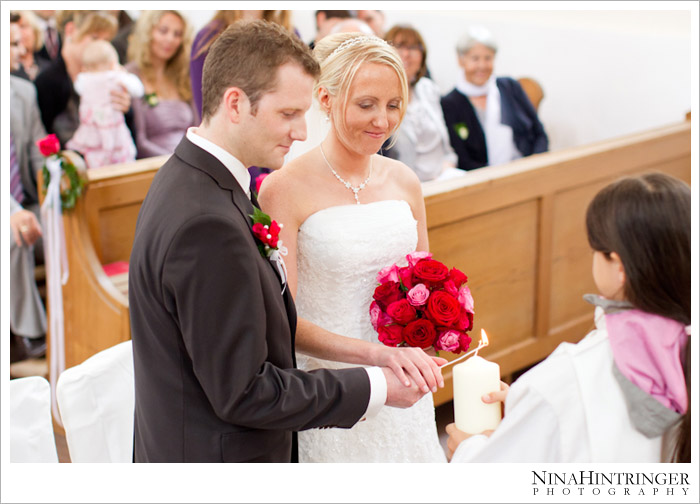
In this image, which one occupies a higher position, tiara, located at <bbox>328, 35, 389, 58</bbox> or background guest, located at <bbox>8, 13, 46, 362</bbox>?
tiara, located at <bbox>328, 35, 389, 58</bbox>

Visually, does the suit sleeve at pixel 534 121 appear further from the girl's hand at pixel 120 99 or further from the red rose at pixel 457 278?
the red rose at pixel 457 278

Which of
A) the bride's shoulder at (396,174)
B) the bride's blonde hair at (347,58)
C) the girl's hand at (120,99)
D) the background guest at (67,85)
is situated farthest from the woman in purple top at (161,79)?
the bride's blonde hair at (347,58)

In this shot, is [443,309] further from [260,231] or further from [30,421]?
[30,421]

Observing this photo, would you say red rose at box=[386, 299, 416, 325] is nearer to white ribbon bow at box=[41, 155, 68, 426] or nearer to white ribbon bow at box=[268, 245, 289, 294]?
white ribbon bow at box=[268, 245, 289, 294]

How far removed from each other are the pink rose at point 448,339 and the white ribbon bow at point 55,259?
214 centimetres

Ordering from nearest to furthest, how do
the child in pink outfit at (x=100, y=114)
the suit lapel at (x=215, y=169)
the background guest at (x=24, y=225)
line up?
the suit lapel at (x=215, y=169), the background guest at (x=24, y=225), the child in pink outfit at (x=100, y=114)

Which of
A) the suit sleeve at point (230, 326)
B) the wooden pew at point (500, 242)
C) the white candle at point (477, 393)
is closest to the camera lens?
the suit sleeve at point (230, 326)

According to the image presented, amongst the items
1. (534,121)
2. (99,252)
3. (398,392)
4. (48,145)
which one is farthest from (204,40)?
(534,121)

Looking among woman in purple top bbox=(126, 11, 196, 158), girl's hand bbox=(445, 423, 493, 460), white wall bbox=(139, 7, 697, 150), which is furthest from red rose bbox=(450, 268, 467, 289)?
white wall bbox=(139, 7, 697, 150)

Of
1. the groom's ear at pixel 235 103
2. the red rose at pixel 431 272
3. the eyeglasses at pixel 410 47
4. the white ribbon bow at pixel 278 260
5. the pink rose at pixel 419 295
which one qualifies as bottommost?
the pink rose at pixel 419 295

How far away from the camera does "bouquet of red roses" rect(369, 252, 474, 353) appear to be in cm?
219

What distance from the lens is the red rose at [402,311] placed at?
220 cm

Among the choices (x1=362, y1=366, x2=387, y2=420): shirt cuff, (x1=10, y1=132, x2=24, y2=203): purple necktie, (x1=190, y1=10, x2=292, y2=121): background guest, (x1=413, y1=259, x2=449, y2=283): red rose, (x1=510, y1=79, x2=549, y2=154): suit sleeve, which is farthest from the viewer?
(x1=510, y1=79, x2=549, y2=154): suit sleeve

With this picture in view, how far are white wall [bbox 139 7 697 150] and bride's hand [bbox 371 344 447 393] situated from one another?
4750mm
